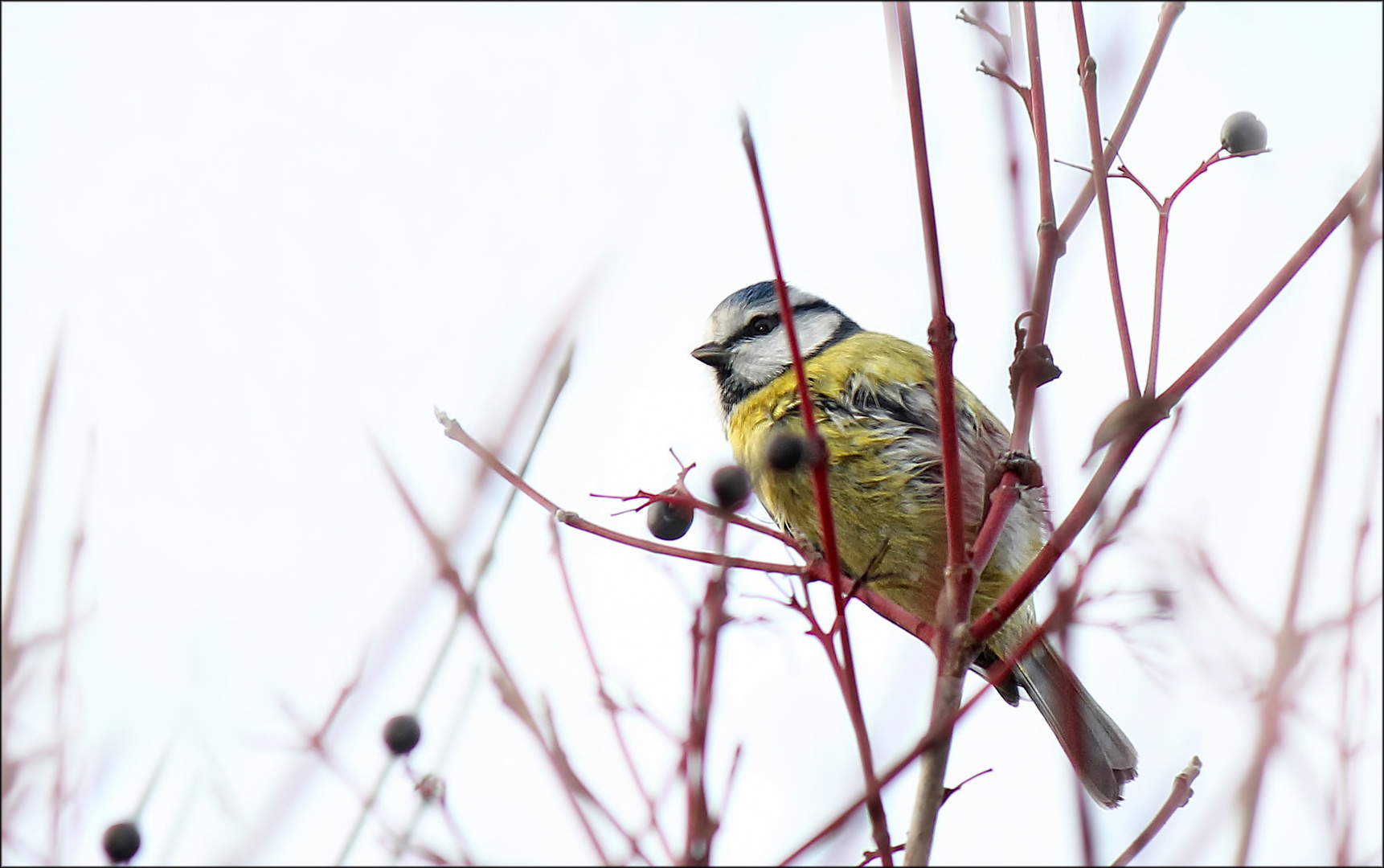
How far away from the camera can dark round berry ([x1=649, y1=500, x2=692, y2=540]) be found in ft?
6.50

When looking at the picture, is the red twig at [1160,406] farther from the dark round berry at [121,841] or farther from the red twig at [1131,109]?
the dark round berry at [121,841]

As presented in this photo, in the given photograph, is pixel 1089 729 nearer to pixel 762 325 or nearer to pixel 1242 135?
pixel 762 325

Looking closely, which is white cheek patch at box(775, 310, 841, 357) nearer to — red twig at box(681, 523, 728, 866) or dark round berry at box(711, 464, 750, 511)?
dark round berry at box(711, 464, 750, 511)

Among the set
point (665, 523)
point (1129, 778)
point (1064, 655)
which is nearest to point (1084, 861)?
point (1064, 655)

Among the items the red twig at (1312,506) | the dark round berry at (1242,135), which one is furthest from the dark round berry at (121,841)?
the dark round berry at (1242,135)

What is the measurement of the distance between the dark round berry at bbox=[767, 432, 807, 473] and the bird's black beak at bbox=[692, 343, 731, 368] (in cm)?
212

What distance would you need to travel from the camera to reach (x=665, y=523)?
198cm

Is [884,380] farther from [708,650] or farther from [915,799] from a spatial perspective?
[708,650]

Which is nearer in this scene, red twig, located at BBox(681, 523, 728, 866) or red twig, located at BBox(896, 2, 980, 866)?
red twig, located at BBox(681, 523, 728, 866)

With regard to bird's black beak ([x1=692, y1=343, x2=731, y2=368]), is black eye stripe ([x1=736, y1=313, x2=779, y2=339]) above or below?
above

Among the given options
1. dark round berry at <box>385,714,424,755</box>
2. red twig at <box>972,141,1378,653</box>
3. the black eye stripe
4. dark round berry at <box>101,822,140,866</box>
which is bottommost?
dark round berry at <box>101,822,140,866</box>

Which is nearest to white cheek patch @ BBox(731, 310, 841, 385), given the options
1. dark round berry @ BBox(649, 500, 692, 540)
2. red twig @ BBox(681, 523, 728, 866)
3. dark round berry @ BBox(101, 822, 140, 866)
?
dark round berry @ BBox(649, 500, 692, 540)

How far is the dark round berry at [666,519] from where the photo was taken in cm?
198

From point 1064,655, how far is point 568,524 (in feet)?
2.67
